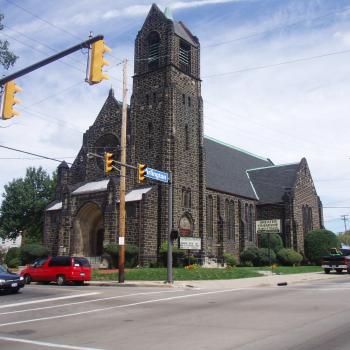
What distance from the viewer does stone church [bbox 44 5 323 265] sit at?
3538cm

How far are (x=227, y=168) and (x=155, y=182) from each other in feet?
46.4

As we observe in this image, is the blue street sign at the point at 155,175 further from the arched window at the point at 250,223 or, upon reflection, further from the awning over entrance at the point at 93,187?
the arched window at the point at 250,223

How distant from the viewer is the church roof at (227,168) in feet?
145

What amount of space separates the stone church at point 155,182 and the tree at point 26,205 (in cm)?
1665

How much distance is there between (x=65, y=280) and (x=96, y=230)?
1604 cm

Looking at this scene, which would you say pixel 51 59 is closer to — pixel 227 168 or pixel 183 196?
pixel 183 196

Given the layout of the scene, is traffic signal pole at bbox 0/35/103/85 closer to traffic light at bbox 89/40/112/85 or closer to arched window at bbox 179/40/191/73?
traffic light at bbox 89/40/112/85

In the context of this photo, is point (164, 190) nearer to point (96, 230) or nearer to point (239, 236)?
point (96, 230)

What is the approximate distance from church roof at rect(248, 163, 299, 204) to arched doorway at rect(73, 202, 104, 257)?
18.2 meters

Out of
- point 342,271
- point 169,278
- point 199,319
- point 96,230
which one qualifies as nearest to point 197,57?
point 96,230

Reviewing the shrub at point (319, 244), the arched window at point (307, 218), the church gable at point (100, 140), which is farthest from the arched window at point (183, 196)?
the arched window at point (307, 218)

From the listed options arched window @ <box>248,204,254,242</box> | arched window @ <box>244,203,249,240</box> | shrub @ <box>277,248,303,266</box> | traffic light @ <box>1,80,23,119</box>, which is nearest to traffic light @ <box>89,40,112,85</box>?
traffic light @ <box>1,80,23,119</box>

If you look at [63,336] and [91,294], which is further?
[91,294]

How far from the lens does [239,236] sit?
4438cm
